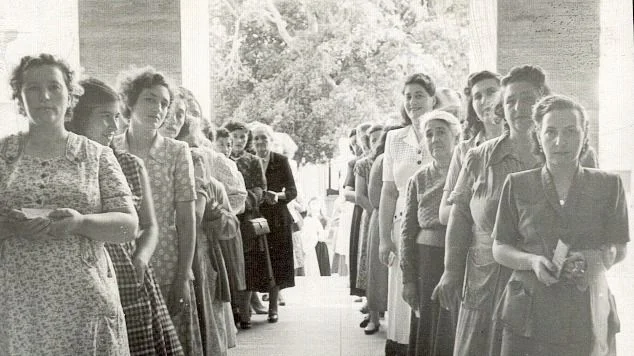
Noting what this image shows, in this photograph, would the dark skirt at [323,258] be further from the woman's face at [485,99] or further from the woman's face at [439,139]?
the woman's face at [485,99]

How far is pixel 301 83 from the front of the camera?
3.13 meters

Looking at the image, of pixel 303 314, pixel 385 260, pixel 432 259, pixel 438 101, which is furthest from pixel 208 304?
pixel 438 101

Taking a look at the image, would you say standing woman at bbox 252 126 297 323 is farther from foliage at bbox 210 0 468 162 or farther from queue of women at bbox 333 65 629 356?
queue of women at bbox 333 65 629 356

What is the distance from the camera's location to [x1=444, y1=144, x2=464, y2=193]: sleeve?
288 centimetres

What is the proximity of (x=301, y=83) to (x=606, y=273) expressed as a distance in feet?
4.79

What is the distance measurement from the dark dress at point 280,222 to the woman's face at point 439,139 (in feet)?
2.01

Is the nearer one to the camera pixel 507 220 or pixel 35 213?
pixel 35 213

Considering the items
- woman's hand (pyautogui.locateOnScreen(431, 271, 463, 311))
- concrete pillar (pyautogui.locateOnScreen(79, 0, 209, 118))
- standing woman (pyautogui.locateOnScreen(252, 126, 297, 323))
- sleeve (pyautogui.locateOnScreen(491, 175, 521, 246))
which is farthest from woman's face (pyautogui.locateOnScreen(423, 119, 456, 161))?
concrete pillar (pyautogui.locateOnScreen(79, 0, 209, 118))

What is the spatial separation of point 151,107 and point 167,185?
0.32m

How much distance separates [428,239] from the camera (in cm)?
303

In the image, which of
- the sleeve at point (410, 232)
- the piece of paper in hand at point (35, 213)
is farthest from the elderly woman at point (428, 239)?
the piece of paper in hand at point (35, 213)

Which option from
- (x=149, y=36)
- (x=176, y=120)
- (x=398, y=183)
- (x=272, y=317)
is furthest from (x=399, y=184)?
(x=149, y=36)

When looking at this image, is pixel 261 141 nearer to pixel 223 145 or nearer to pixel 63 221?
pixel 223 145

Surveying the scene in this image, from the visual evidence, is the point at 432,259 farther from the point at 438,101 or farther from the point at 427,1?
the point at 427,1
